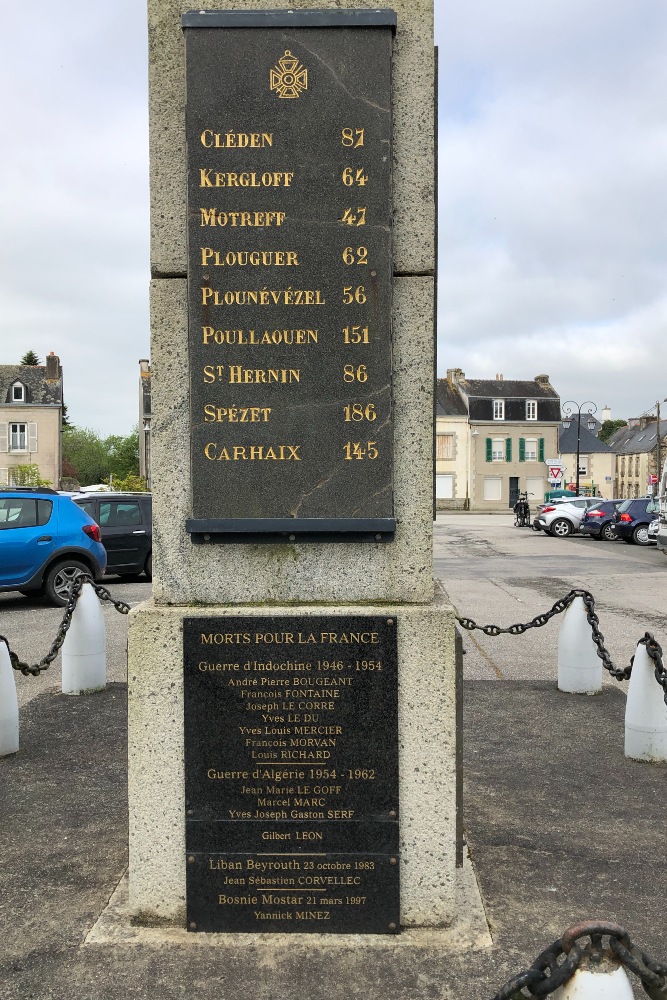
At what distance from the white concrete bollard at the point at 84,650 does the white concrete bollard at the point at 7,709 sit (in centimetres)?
160

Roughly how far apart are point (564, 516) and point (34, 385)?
3941 cm

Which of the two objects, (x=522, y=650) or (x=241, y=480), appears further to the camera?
(x=522, y=650)

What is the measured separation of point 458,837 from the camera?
12.4 ft

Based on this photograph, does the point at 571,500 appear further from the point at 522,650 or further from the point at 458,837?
the point at 458,837

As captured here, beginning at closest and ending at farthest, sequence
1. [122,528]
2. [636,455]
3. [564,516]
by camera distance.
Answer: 1. [122,528]
2. [564,516]
3. [636,455]

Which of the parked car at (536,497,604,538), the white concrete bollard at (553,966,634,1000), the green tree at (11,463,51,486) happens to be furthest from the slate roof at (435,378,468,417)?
the white concrete bollard at (553,966,634,1000)

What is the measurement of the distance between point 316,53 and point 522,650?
723 cm

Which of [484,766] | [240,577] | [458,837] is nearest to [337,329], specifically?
[240,577]

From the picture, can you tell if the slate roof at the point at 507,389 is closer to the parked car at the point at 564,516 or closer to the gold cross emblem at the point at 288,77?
the parked car at the point at 564,516

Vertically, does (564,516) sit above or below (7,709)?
below

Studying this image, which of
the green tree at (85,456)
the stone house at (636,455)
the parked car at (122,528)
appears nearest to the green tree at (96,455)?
the green tree at (85,456)

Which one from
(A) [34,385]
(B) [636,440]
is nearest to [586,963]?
(A) [34,385]

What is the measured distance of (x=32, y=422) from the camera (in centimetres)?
5612

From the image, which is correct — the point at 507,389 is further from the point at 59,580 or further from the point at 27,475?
the point at 59,580
